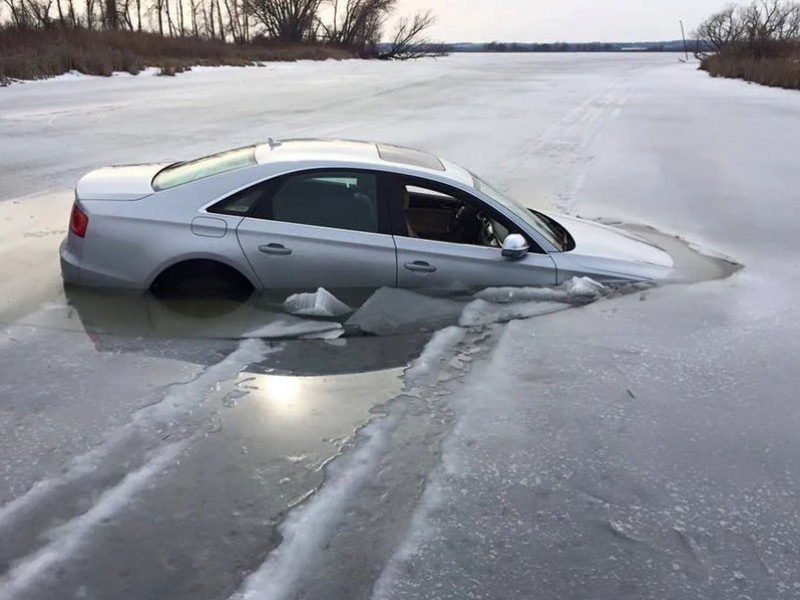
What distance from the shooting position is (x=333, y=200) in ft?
19.1

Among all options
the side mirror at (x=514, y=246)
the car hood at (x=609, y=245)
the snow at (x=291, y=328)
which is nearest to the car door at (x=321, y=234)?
the snow at (x=291, y=328)

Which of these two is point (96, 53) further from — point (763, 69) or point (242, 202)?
point (242, 202)

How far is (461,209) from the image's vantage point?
241 inches

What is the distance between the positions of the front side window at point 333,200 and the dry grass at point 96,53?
24389mm

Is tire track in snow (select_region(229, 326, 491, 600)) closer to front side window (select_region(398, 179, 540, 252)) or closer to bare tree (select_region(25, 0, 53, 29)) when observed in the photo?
front side window (select_region(398, 179, 540, 252))

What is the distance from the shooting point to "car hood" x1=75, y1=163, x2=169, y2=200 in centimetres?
580

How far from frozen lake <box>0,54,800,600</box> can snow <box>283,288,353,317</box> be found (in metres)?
0.39

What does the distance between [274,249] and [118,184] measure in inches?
54.5

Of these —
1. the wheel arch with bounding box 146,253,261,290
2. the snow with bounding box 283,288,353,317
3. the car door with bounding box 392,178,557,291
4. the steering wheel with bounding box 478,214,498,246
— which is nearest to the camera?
the wheel arch with bounding box 146,253,261,290

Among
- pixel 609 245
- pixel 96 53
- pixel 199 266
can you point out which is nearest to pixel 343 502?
pixel 199 266

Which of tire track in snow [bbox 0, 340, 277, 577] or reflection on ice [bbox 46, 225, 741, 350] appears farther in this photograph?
reflection on ice [bbox 46, 225, 741, 350]

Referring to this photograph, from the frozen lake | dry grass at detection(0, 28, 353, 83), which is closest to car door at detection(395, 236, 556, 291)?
the frozen lake

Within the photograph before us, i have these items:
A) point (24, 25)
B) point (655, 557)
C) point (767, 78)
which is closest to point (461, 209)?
point (655, 557)

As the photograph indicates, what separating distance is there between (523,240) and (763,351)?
1841mm
